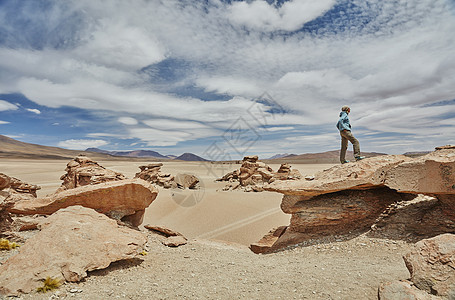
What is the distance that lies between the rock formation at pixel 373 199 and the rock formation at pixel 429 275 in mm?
2349

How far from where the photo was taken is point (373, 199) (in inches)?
280

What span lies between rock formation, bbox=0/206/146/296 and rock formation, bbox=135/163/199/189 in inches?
675

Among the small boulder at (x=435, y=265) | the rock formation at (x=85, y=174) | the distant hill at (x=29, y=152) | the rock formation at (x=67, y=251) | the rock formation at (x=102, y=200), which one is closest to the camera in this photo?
the small boulder at (x=435, y=265)

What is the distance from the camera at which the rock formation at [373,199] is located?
5656mm

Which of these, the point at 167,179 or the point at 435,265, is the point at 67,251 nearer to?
the point at 435,265

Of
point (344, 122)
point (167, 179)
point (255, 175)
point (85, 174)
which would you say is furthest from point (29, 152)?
point (344, 122)

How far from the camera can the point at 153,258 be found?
19.4ft

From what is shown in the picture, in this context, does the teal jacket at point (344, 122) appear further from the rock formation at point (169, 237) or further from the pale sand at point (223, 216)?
the rock formation at point (169, 237)

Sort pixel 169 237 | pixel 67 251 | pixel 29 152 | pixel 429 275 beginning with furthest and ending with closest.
→ pixel 29 152, pixel 169 237, pixel 67 251, pixel 429 275

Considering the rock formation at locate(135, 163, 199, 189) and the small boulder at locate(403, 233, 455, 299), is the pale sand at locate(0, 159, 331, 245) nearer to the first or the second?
the rock formation at locate(135, 163, 199, 189)

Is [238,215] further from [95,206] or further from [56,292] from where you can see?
[56,292]

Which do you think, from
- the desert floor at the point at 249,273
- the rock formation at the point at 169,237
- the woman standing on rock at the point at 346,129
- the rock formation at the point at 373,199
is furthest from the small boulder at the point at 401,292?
the woman standing on rock at the point at 346,129

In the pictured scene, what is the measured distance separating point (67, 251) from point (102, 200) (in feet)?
8.84

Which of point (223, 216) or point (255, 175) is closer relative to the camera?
point (223, 216)
